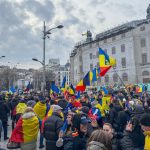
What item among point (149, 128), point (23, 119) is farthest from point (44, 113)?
point (149, 128)

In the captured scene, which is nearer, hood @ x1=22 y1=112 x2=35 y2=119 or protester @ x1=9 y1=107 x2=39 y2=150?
protester @ x1=9 y1=107 x2=39 y2=150

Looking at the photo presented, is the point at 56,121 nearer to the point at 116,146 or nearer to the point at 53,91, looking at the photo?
the point at 116,146

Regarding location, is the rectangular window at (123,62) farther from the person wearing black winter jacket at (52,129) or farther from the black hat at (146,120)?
the black hat at (146,120)

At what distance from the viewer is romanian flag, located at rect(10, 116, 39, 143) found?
239 inches

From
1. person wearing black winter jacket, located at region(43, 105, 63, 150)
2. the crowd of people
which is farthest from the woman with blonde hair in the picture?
person wearing black winter jacket, located at region(43, 105, 63, 150)

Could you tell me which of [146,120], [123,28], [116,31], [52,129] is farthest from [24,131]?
[116,31]

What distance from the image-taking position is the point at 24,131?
6.14m

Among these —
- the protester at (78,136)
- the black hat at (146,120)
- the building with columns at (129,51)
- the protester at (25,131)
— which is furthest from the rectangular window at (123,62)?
the black hat at (146,120)

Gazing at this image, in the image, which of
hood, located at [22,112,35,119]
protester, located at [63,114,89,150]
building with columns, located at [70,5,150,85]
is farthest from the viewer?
building with columns, located at [70,5,150,85]

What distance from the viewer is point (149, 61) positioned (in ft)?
160

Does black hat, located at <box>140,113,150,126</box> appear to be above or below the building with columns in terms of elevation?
below

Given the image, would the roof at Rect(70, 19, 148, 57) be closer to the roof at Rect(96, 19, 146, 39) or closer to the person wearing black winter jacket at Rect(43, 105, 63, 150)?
the roof at Rect(96, 19, 146, 39)

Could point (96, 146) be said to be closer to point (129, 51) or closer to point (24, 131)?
point (24, 131)

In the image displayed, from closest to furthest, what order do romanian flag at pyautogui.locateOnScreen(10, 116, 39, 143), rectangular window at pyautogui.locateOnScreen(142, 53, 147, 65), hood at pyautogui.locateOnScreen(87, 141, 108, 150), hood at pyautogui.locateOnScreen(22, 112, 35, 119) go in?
hood at pyautogui.locateOnScreen(87, 141, 108, 150) → romanian flag at pyautogui.locateOnScreen(10, 116, 39, 143) → hood at pyautogui.locateOnScreen(22, 112, 35, 119) → rectangular window at pyautogui.locateOnScreen(142, 53, 147, 65)
